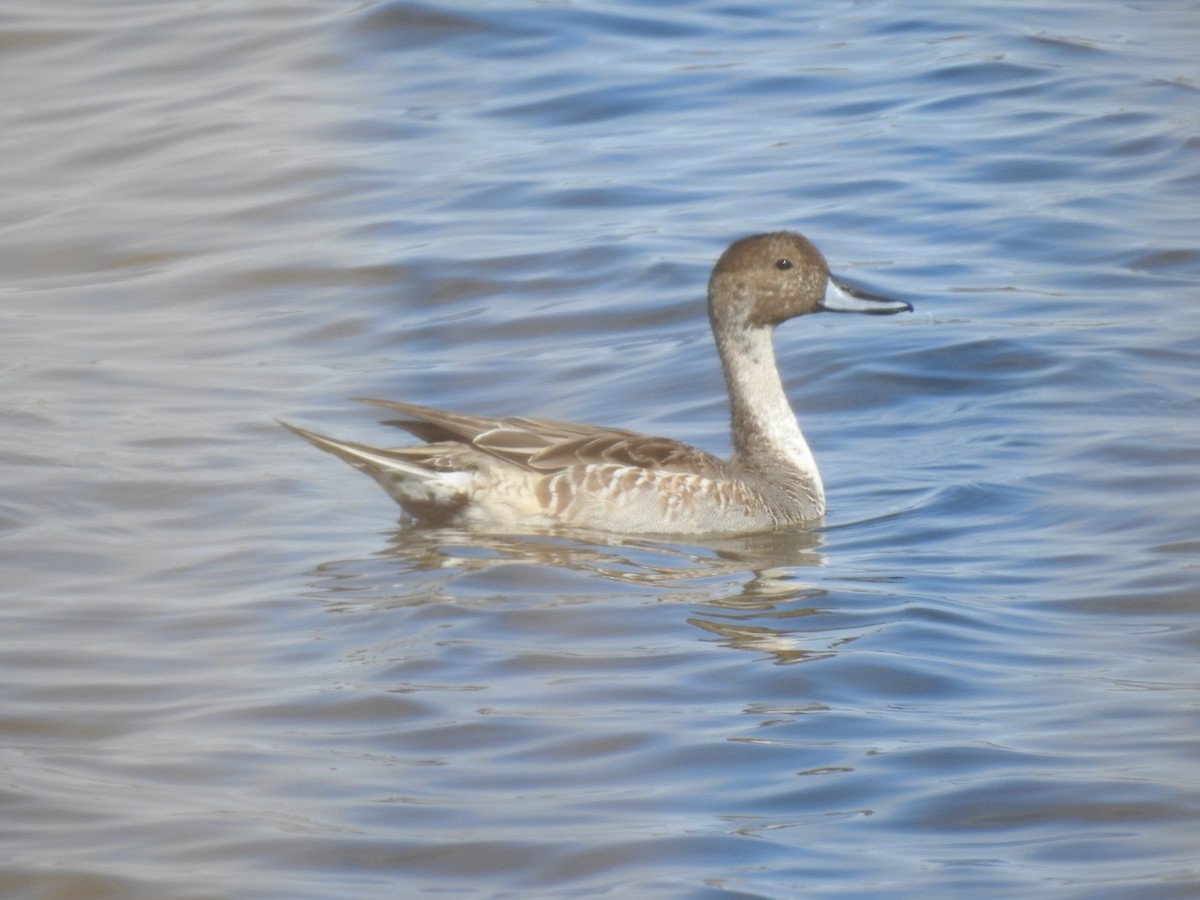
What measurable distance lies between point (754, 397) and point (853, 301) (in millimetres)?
595

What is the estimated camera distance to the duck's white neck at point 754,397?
8.72 metres

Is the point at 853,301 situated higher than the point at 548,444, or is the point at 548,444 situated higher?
the point at 853,301

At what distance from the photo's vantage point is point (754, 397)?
28.9 feet

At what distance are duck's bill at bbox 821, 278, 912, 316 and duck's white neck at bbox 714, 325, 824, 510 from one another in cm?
30

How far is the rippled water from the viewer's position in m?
4.94

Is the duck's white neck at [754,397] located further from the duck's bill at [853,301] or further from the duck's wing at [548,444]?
the duck's wing at [548,444]

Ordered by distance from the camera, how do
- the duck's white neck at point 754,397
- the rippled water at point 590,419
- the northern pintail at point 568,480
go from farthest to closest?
1. the duck's white neck at point 754,397
2. the northern pintail at point 568,480
3. the rippled water at point 590,419

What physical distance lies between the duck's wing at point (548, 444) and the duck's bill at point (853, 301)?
3.74ft

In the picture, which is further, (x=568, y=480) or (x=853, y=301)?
(x=853, y=301)

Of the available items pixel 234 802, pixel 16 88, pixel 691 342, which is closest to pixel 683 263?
pixel 691 342

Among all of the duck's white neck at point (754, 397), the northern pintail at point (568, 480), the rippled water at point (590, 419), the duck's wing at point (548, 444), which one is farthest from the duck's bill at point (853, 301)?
the duck's wing at point (548, 444)

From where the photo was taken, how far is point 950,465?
28.3 feet

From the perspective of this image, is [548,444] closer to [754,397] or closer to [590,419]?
[754,397]

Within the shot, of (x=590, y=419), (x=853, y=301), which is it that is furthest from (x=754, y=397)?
(x=590, y=419)
